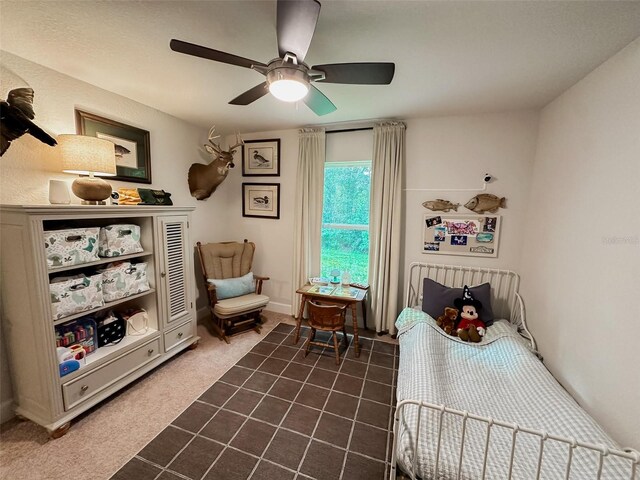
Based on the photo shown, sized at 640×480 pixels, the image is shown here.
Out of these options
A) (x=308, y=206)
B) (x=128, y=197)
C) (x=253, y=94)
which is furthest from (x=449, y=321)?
(x=128, y=197)

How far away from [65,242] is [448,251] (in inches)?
134

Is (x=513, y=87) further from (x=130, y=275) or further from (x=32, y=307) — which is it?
(x=32, y=307)

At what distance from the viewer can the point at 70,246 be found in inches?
69.4

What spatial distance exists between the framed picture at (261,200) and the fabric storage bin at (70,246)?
1952 millimetres

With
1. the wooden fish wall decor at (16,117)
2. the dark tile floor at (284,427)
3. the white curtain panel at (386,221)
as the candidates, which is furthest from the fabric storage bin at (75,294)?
the white curtain panel at (386,221)

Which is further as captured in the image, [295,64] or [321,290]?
[321,290]

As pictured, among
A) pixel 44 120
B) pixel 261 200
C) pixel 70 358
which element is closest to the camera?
pixel 70 358

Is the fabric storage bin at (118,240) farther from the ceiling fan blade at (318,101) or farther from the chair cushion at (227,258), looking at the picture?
the ceiling fan blade at (318,101)

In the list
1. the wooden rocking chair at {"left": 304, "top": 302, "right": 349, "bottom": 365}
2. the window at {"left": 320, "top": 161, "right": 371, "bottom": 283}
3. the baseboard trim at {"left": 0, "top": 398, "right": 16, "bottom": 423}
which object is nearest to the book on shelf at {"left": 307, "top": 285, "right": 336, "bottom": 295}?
the wooden rocking chair at {"left": 304, "top": 302, "right": 349, "bottom": 365}

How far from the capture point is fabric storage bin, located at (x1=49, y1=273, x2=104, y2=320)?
1.70 m

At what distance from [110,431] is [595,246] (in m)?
3.49

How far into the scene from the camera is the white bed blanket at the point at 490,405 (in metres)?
1.19

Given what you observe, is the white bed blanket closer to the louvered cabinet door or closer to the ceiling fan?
the ceiling fan

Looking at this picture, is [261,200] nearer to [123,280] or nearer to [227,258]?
[227,258]
